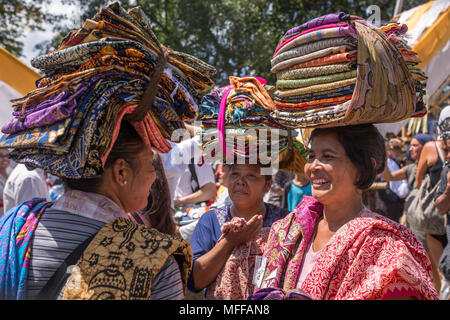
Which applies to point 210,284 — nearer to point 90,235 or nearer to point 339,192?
point 339,192

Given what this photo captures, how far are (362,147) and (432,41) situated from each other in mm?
→ 3577

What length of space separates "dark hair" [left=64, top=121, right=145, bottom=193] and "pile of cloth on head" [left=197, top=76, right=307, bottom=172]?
1006 mm

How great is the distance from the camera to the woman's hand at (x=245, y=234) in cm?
246

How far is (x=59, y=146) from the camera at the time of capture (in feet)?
5.11

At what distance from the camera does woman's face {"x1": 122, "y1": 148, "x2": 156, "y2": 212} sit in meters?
1.73

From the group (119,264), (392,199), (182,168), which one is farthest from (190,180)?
(119,264)

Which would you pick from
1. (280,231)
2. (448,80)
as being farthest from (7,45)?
(280,231)

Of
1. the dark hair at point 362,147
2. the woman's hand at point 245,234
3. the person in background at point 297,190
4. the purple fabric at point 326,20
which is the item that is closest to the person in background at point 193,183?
the person in background at point 297,190

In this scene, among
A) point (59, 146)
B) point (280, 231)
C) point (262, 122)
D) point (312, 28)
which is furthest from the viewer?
point (262, 122)

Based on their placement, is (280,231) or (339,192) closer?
(339,192)

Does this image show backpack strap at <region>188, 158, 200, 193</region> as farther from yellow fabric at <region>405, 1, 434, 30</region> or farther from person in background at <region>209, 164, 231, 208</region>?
yellow fabric at <region>405, 1, 434, 30</region>

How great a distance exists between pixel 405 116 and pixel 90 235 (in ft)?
5.36

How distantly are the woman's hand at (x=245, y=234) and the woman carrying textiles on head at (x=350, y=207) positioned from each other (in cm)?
11

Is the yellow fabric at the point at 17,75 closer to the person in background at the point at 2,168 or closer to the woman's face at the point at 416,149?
the person in background at the point at 2,168
